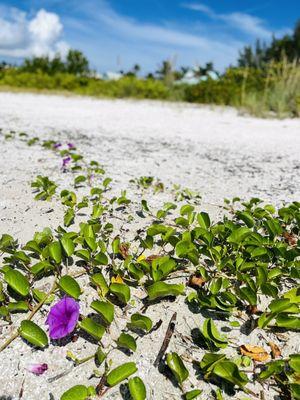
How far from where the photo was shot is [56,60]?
1694 cm

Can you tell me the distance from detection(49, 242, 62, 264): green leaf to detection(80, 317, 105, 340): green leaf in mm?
378

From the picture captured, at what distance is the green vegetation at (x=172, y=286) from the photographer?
1.13 metres

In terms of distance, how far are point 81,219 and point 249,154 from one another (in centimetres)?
265

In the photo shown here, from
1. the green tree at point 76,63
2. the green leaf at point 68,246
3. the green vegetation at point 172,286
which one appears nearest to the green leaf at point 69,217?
the green vegetation at point 172,286

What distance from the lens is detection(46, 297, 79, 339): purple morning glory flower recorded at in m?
1.21

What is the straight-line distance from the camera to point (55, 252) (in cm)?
→ 155

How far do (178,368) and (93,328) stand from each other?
0.29 meters

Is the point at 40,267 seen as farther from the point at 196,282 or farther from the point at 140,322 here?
the point at 196,282

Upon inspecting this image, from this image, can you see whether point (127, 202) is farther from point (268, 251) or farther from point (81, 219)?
point (268, 251)

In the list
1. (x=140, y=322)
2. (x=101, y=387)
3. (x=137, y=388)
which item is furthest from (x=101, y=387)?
(x=140, y=322)

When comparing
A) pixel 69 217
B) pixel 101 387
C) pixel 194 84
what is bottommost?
pixel 101 387

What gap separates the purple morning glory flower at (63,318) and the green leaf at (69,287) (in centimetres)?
6

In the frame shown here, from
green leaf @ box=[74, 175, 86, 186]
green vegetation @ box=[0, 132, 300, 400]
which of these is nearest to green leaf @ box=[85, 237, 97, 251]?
green vegetation @ box=[0, 132, 300, 400]

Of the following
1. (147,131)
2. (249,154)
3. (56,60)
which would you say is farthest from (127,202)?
(56,60)
